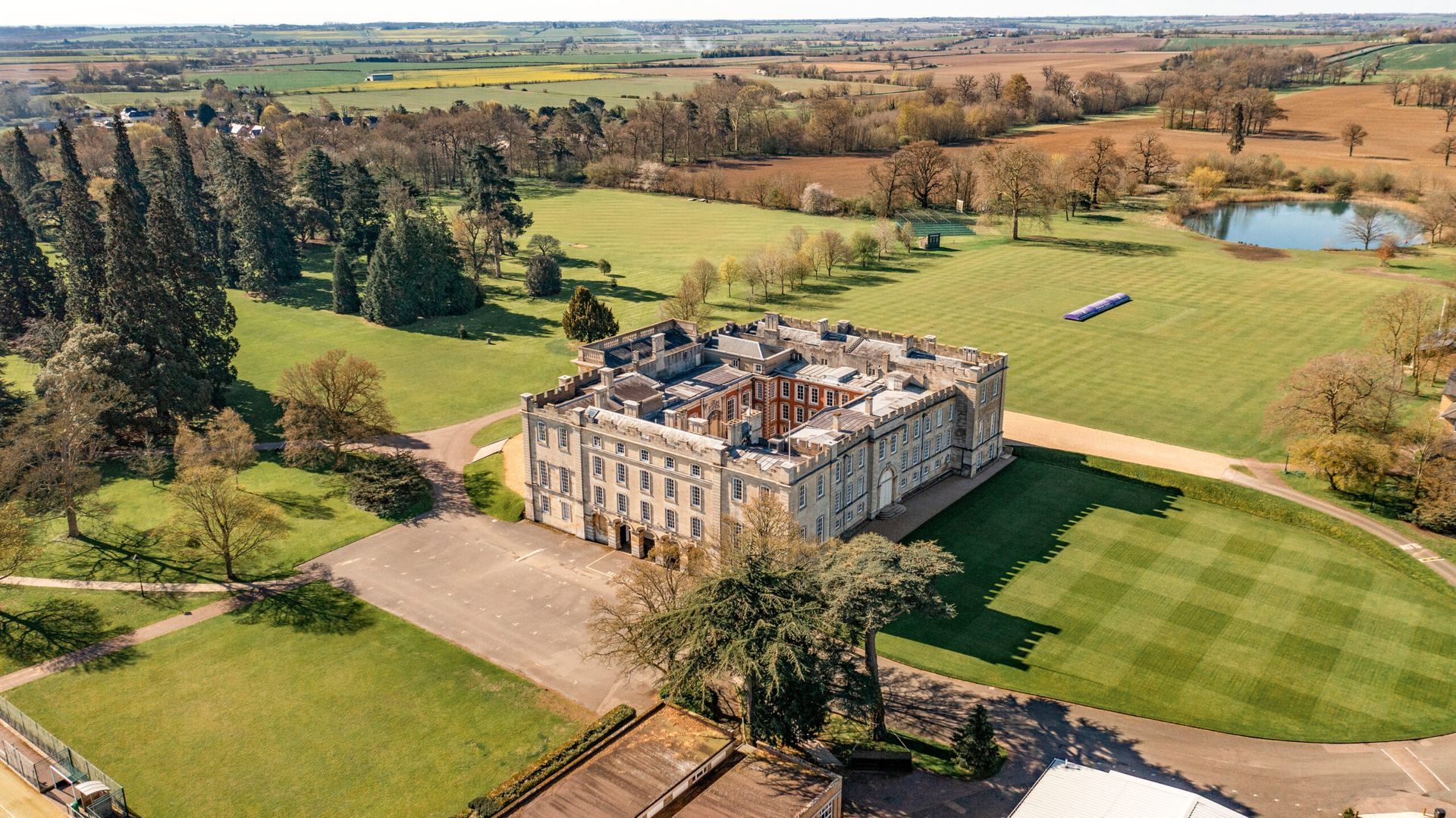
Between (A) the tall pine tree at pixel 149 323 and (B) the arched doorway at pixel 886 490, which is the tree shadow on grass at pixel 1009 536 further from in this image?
(A) the tall pine tree at pixel 149 323

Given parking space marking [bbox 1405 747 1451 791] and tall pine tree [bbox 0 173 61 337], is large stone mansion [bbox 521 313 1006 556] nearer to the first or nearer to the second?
parking space marking [bbox 1405 747 1451 791]

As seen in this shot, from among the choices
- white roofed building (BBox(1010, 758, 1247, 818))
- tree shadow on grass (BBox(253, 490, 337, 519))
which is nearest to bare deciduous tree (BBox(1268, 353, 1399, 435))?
white roofed building (BBox(1010, 758, 1247, 818))

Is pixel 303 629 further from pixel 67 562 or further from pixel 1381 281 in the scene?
pixel 1381 281

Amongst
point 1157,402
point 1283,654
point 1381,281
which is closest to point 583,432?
point 1283,654

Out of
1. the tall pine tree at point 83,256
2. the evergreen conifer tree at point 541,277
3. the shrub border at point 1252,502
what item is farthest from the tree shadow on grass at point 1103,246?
the tall pine tree at point 83,256

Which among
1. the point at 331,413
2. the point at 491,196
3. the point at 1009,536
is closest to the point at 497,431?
the point at 331,413

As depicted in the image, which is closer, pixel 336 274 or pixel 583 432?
pixel 583 432

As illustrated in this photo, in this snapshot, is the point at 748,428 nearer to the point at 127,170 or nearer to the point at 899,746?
the point at 899,746
